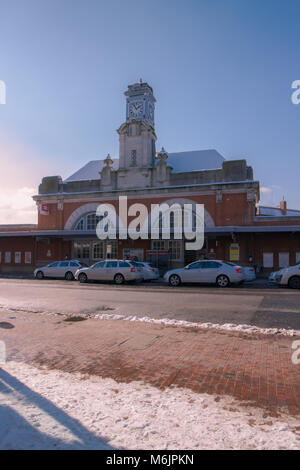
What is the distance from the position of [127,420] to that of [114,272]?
1708 cm

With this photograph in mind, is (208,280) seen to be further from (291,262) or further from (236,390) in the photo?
(236,390)

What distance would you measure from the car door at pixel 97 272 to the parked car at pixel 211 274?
4.24 metres

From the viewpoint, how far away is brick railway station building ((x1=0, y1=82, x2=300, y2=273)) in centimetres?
2597

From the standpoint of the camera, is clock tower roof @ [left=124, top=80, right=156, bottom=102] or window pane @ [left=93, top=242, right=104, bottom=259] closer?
window pane @ [left=93, top=242, right=104, bottom=259]

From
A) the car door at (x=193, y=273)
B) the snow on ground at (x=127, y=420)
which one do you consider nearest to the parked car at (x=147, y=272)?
the car door at (x=193, y=273)

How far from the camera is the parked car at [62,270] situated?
24000mm

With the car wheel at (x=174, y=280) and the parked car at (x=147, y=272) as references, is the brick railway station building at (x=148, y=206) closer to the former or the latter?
the parked car at (x=147, y=272)

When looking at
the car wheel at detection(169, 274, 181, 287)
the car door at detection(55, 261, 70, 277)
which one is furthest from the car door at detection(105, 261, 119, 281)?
the car door at detection(55, 261, 70, 277)

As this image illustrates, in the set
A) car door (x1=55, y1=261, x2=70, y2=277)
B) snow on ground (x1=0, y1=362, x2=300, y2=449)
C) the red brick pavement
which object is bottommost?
the red brick pavement

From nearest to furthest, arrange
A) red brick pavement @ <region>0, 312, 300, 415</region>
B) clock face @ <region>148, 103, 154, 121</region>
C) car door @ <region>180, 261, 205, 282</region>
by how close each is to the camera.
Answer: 1. red brick pavement @ <region>0, 312, 300, 415</region>
2. car door @ <region>180, 261, 205, 282</region>
3. clock face @ <region>148, 103, 154, 121</region>

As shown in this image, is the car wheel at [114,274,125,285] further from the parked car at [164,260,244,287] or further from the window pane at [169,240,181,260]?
the window pane at [169,240,181,260]

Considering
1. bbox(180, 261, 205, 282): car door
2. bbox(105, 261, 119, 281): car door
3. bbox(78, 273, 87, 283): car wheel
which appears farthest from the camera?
bbox(78, 273, 87, 283): car wheel
